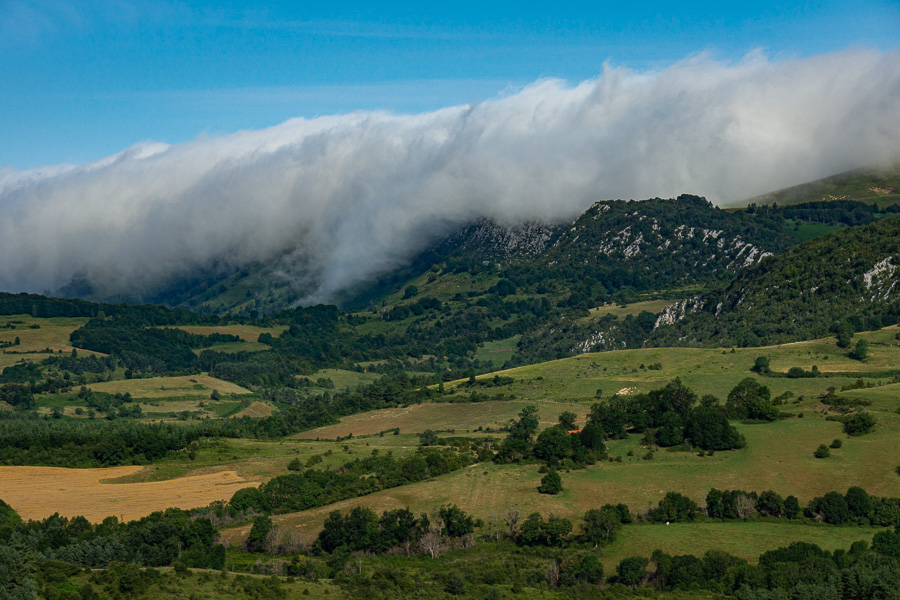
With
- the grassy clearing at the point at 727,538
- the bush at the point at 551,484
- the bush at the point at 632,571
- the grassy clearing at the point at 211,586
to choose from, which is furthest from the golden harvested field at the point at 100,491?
the bush at the point at 632,571

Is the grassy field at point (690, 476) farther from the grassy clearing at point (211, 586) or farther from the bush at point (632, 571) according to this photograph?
the grassy clearing at point (211, 586)

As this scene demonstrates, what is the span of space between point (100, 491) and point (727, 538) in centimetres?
10729

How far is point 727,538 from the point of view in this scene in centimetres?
12925

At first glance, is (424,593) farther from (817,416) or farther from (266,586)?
(817,416)

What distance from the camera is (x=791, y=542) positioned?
125250 mm

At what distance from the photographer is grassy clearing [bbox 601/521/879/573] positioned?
409ft

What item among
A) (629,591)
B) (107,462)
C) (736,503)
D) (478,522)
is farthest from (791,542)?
(107,462)

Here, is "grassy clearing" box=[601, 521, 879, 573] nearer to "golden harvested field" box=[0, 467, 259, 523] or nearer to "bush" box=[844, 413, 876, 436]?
"bush" box=[844, 413, 876, 436]

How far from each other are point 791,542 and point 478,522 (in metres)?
43.5

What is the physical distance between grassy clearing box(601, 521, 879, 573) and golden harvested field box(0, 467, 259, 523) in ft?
228

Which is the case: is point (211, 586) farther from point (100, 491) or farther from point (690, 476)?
point (690, 476)

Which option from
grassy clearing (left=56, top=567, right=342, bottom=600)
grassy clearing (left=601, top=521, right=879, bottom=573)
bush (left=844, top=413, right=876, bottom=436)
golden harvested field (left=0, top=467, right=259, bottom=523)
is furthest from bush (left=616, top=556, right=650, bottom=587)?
golden harvested field (left=0, top=467, right=259, bottom=523)

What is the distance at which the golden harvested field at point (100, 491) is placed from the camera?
155 meters

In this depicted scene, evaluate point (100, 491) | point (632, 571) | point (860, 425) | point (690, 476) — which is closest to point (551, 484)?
point (690, 476)
